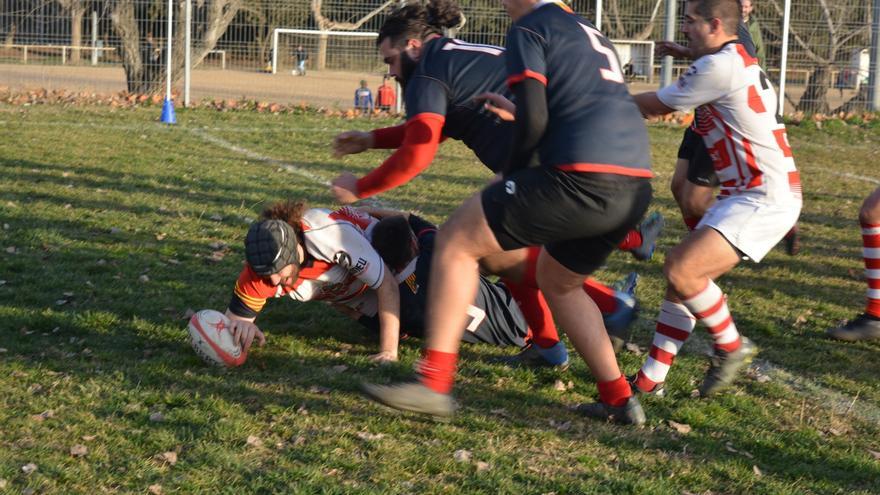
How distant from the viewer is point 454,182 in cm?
1119

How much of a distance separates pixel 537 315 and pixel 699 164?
6.08 feet

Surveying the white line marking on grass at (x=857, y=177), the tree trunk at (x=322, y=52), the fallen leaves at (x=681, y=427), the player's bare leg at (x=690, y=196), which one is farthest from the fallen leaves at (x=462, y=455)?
the tree trunk at (x=322, y=52)

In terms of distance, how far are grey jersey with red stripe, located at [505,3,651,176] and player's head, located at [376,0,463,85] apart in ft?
3.07

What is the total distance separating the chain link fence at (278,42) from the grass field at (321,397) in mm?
10983

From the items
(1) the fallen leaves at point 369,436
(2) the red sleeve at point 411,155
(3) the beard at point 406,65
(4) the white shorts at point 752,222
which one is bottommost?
(1) the fallen leaves at point 369,436

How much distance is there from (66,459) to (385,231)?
7.06 ft

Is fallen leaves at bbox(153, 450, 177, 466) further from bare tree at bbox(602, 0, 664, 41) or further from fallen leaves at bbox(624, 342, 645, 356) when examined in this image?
bare tree at bbox(602, 0, 664, 41)

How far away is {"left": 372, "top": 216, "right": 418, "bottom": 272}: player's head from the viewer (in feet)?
18.7

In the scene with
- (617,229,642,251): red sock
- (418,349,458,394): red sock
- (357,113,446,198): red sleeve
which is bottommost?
(418,349,458,394): red sock

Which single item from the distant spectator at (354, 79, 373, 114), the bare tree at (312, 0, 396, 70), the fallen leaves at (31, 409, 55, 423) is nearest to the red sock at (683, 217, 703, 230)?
the fallen leaves at (31, 409, 55, 423)

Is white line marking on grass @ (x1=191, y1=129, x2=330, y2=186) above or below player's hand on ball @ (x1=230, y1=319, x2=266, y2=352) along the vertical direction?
above

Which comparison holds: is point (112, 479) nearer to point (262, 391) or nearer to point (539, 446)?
point (262, 391)

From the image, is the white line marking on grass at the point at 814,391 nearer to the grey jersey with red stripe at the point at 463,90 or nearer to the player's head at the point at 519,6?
the grey jersey with red stripe at the point at 463,90

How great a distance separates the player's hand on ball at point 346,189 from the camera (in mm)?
4695
